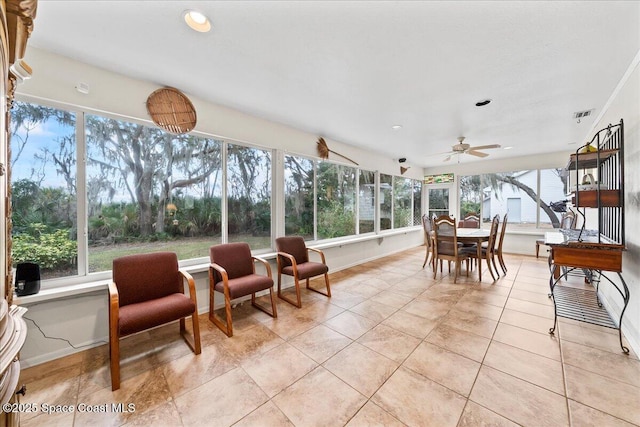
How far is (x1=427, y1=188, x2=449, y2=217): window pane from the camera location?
24.4 feet

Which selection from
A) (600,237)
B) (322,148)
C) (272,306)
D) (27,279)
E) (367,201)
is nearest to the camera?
(27,279)

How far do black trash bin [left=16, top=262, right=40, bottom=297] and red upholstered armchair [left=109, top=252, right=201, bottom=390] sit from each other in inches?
20.6

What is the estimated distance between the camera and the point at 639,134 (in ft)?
6.72

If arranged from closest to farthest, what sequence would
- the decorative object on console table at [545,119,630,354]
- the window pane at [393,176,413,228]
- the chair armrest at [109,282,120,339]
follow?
the chair armrest at [109,282,120,339]
the decorative object on console table at [545,119,630,354]
the window pane at [393,176,413,228]

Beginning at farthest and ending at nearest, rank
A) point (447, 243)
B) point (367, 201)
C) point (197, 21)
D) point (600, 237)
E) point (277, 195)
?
point (367, 201) < point (447, 243) < point (277, 195) < point (600, 237) < point (197, 21)

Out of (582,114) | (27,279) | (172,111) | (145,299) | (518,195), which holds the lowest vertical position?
(145,299)

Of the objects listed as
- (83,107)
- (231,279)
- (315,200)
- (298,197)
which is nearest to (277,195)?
(298,197)

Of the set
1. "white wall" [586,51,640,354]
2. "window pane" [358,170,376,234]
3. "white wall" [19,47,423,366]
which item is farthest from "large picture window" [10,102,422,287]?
"white wall" [586,51,640,354]

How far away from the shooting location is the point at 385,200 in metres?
6.20

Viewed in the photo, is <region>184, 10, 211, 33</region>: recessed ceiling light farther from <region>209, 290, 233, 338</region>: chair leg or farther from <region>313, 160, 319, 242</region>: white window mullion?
<region>313, 160, 319, 242</region>: white window mullion

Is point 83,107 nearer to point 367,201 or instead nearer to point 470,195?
point 367,201

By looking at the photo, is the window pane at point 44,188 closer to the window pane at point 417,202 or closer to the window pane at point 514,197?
the window pane at point 417,202

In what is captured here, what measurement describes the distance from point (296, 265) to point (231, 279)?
2.69 feet

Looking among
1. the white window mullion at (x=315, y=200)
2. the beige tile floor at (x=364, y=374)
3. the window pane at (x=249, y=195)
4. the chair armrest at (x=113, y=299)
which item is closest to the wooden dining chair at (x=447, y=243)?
the beige tile floor at (x=364, y=374)
